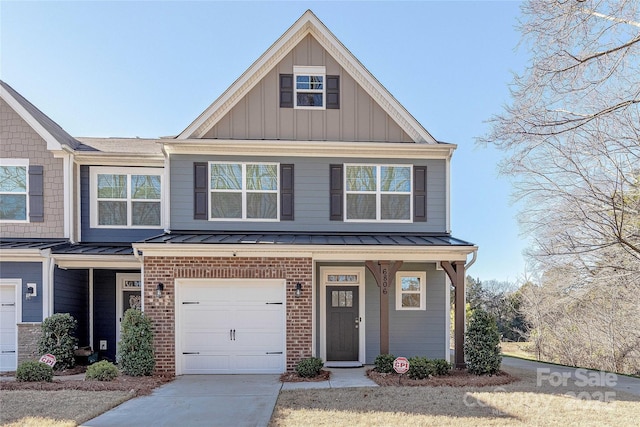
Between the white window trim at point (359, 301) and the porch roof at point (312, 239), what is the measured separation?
95cm

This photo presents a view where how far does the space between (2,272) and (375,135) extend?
9824 mm

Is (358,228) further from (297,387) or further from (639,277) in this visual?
(639,277)

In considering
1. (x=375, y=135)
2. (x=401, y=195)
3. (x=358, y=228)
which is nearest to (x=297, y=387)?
(x=358, y=228)

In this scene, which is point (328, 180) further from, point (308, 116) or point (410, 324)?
point (410, 324)

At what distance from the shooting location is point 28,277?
35.6 feet

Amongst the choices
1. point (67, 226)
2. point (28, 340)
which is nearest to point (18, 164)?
point (67, 226)

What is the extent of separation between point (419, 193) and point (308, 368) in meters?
5.37

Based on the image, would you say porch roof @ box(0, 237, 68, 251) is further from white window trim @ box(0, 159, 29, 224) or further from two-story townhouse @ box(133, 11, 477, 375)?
two-story townhouse @ box(133, 11, 477, 375)

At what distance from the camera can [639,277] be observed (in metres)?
11.4

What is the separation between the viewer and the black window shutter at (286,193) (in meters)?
11.8

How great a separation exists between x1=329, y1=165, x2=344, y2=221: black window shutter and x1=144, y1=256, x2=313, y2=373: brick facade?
198 centimetres

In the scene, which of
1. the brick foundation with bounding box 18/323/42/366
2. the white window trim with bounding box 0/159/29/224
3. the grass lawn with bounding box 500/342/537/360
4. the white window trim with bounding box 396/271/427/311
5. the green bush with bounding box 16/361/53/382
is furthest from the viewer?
the grass lawn with bounding box 500/342/537/360

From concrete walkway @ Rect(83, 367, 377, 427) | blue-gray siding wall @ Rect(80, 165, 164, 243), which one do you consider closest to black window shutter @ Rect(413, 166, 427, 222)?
concrete walkway @ Rect(83, 367, 377, 427)

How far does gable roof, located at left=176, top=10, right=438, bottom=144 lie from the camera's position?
38.6 ft
